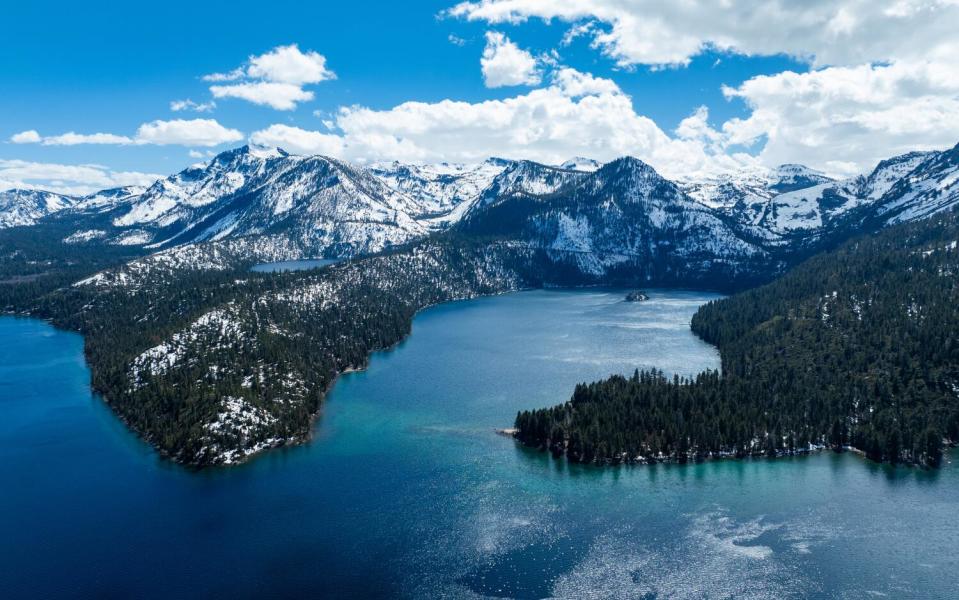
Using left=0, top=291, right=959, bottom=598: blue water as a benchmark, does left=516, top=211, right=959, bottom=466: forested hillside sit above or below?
above

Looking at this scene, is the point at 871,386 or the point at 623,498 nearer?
the point at 623,498

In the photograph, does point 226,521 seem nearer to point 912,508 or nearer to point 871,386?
point 912,508

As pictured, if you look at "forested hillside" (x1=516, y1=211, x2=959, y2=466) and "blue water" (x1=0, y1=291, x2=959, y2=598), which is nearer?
"blue water" (x1=0, y1=291, x2=959, y2=598)

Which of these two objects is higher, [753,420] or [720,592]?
[753,420]

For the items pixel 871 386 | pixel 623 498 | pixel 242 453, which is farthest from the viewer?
pixel 871 386

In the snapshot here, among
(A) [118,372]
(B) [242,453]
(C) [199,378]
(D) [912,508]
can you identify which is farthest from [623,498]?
(A) [118,372]

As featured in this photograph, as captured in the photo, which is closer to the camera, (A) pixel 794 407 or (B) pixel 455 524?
(B) pixel 455 524

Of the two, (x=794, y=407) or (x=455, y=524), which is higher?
(x=794, y=407)

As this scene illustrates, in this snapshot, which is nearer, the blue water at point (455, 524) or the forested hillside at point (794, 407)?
the blue water at point (455, 524)
